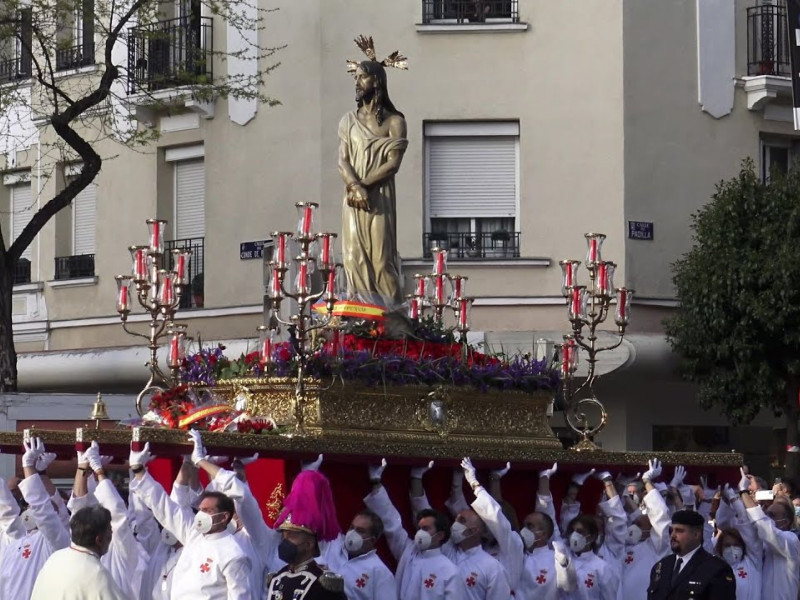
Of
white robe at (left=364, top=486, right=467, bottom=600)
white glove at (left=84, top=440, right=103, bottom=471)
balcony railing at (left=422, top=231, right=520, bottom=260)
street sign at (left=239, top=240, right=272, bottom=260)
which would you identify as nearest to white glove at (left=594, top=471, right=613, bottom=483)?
white robe at (left=364, top=486, right=467, bottom=600)

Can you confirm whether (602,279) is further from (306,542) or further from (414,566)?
(306,542)

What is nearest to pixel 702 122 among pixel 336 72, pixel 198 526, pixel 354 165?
pixel 336 72

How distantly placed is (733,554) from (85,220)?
14176mm

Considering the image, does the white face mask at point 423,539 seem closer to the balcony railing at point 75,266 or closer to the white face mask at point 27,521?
the white face mask at point 27,521

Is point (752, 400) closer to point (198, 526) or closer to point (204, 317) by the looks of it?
point (204, 317)

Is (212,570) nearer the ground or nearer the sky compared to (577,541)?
nearer the sky

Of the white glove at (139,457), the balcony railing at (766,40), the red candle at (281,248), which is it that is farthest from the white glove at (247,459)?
the balcony railing at (766,40)

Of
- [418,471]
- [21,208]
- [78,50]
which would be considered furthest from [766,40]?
[418,471]

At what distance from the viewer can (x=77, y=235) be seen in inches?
1047

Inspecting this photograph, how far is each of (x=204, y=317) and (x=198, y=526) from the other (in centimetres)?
1372

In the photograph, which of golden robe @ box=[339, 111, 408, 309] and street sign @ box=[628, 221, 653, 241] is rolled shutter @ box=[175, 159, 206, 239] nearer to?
street sign @ box=[628, 221, 653, 241]

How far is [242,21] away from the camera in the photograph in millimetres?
23781

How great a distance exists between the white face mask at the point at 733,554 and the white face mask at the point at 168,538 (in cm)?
447

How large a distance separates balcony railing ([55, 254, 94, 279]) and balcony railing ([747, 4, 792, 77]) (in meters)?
9.44
